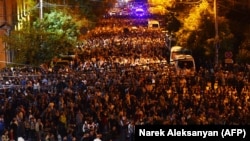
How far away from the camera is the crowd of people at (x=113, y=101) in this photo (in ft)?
70.4

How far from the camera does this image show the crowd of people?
21453 millimetres

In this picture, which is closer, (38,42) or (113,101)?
(113,101)

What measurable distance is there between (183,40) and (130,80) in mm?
14957

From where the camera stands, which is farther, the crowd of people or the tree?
the tree

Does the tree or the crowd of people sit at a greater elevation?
the tree

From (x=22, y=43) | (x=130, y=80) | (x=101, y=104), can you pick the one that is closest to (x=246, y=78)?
(x=130, y=80)

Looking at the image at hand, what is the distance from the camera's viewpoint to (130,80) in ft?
94.4

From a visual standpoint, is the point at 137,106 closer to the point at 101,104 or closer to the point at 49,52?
the point at 101,104

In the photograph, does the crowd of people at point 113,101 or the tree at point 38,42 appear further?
the tree at point 38,42

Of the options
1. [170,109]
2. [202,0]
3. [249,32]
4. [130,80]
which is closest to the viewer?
[170,109]

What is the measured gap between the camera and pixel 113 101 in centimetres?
2467

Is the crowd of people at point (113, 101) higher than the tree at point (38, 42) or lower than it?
lower

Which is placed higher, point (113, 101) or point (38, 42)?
point (38, 42)

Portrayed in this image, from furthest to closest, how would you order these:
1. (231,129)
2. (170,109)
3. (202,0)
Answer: (202,0)
(170,109)
(231,129)
